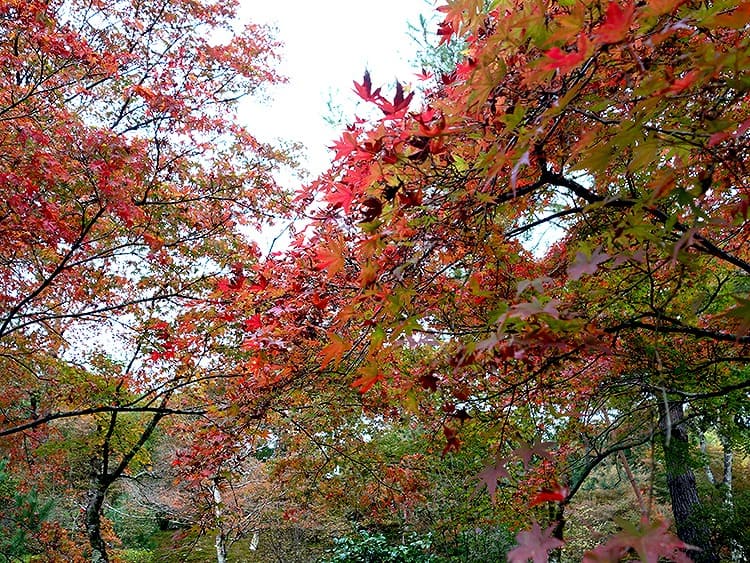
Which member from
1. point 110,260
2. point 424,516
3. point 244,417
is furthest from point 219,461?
point 424,516

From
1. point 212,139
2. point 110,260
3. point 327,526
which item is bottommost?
point 327,526

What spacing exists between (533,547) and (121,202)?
2806 millimetres

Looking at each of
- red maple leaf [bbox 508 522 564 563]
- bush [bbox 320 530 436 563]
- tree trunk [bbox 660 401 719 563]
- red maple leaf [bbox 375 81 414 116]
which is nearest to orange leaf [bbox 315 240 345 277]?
red maple leaf [bbox 375 81 414 116]

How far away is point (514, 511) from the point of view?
436 cm

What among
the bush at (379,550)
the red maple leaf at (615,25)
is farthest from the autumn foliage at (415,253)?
the bush at (379,550)

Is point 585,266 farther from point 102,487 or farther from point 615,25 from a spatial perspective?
point 102,487

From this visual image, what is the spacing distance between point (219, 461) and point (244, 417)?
0.79 meters

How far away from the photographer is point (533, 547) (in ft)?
2.52

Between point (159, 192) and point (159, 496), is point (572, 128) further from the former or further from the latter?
point (159, 496)

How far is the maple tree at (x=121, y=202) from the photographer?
9.03ft

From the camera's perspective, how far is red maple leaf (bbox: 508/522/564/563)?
75cm

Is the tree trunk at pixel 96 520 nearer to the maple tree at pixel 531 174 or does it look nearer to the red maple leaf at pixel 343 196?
the maple tree at pixel 531 174

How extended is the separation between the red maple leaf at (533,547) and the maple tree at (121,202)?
6.86ft

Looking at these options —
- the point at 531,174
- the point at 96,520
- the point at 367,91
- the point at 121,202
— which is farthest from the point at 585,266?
the point at 96,520
